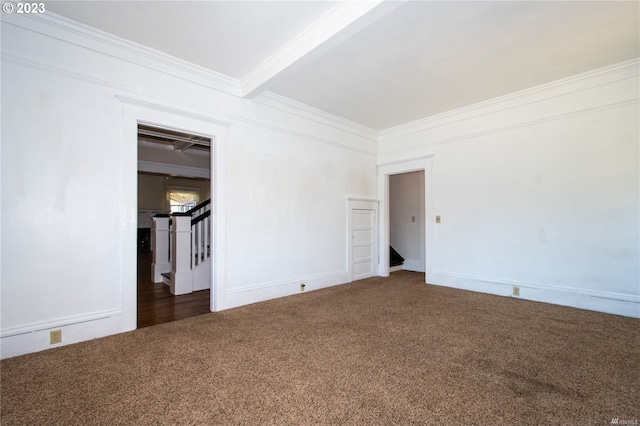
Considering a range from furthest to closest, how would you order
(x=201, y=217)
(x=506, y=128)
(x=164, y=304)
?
(x=201, y=217) < (x=506, y=128) < (x=164, y=304)

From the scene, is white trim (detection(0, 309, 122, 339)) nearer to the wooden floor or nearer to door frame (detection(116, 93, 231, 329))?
door frame (detection(116, 93, 231, 329))

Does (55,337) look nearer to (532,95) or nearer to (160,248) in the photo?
(160,248)

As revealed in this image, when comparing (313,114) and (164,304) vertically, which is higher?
(313,114)

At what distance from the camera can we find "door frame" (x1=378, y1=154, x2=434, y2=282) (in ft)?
18.5

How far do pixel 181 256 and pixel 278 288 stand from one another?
1.82 meters

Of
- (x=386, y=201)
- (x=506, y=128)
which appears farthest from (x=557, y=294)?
(x=386, y=201)

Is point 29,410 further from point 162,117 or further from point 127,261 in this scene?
point 162,117

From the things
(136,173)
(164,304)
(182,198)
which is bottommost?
(164,304)

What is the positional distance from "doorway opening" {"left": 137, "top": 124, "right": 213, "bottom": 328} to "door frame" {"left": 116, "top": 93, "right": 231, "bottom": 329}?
0.15 meters

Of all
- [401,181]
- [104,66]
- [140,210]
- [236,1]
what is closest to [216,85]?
[104,66]

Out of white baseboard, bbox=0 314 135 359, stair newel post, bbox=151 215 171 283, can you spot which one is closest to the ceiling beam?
white baseboard, bbox=0 314 135 359

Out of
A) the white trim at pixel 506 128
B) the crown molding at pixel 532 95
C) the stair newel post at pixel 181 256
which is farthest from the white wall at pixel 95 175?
the crown molding at pixel 532 95

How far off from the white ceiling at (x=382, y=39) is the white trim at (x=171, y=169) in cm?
469

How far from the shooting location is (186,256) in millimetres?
5062
